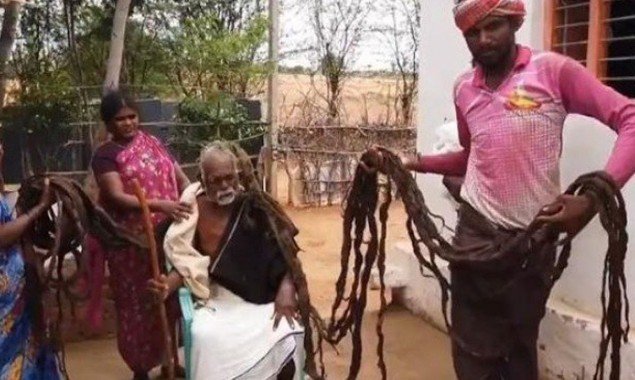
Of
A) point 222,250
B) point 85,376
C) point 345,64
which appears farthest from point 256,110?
point 222,250

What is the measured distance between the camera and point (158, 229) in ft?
13.9

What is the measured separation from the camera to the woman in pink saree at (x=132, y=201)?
4.41 meters

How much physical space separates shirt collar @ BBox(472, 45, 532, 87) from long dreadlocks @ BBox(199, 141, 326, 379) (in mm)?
1194

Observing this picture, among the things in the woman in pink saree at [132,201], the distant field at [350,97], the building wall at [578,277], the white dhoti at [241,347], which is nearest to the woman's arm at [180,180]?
the woman in pink saree at [132,201]

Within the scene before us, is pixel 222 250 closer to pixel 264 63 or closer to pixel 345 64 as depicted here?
pixel 264 63

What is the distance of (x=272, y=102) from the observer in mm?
11516

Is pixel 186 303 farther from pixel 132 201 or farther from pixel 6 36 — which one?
pixel 6 36

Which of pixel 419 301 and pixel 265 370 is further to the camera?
pixel 419 301

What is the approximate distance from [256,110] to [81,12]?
2624mm

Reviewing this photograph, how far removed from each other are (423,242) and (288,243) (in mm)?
949

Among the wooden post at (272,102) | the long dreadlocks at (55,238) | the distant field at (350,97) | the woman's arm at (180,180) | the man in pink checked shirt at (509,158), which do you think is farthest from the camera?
the distant field at (350,97)

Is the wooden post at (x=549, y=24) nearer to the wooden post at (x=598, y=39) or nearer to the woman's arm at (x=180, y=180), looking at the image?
the wooden post at (x=598, y=39)

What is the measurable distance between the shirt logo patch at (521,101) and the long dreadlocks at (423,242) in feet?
1.23

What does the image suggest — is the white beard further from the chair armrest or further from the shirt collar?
the shirt collar
